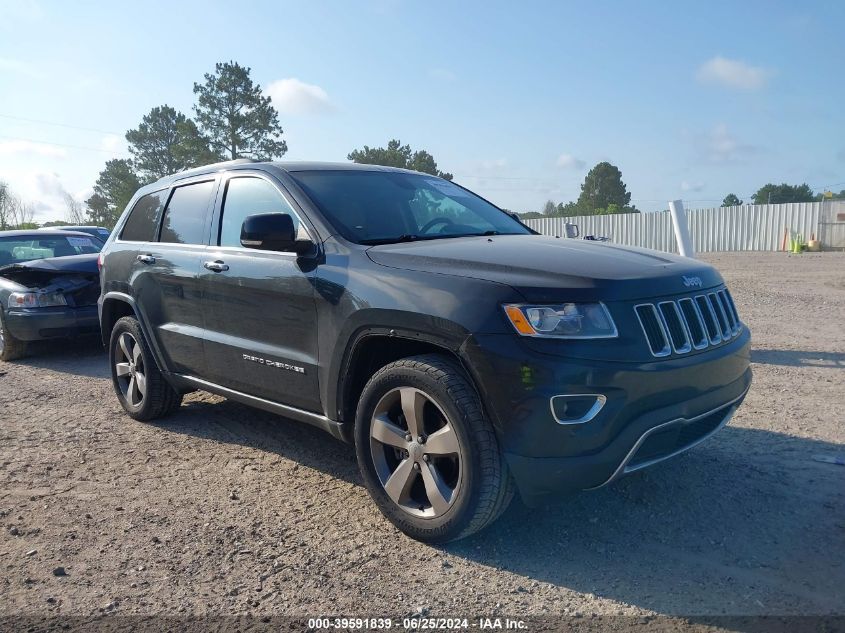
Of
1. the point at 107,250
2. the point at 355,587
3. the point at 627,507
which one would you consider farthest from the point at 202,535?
the point at 107,250

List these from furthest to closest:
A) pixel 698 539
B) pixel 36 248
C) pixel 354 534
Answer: pixel 36 248 < pixel 354 534 < pixel 698 539

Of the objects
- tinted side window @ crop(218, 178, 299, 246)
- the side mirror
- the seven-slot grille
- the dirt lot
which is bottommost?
the dirt lot

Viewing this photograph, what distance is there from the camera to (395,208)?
4.19m

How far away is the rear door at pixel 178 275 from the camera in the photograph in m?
4.56

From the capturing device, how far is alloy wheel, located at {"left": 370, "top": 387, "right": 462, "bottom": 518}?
3.10 m

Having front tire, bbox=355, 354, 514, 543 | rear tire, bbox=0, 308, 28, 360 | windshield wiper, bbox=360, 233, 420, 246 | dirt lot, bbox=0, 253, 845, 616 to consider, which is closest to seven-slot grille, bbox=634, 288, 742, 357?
front tire, bbox=355, 354, 514, 543

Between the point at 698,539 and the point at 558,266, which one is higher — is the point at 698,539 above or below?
below

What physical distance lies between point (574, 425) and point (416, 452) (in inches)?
30.9

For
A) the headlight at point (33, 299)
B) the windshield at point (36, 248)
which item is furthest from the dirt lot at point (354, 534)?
the windshield at point (36, 248)

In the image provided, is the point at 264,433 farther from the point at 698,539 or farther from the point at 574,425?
the point at 698,539

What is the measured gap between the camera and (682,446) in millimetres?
3164

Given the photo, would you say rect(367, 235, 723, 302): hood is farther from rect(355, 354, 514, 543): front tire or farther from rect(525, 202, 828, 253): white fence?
rect(525, 202, 828, 253): white fence

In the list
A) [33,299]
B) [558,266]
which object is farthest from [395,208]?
[33,299]

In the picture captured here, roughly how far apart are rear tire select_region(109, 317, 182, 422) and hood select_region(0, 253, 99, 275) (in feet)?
9.75
